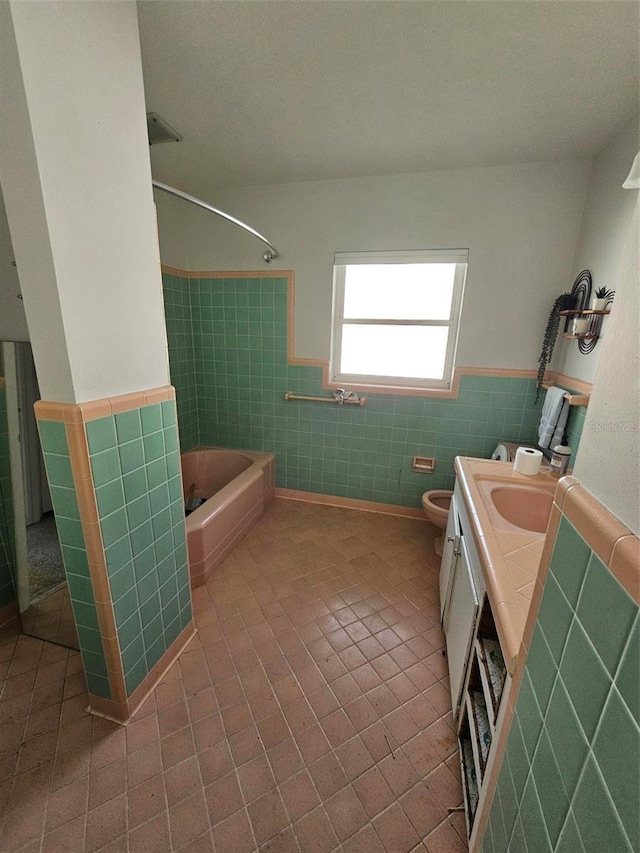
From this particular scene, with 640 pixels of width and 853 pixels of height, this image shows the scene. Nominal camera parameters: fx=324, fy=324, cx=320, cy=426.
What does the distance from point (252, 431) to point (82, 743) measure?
2.05 meters

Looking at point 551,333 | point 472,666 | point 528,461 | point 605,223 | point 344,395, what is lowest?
point 472,666

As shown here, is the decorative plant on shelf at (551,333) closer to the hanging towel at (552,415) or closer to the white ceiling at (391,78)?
the hanging towel at (552,415)

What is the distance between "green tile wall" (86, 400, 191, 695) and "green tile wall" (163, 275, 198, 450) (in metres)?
1.46

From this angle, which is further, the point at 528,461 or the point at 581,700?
the point at 528,461

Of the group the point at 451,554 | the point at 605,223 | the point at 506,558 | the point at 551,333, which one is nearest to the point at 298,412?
the point at 451,554

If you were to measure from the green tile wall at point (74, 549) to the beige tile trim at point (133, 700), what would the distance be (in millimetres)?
47

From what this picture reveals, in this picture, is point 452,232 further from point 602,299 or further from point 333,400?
point 333,400

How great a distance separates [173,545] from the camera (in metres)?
1.40

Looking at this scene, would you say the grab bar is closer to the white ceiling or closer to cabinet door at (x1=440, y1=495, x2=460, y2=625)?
cabinet door at (x1=440, y1=495, x2=460, y2=625)

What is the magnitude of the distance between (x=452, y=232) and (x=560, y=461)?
161cm

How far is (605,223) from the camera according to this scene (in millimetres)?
1720

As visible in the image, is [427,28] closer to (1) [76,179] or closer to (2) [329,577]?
(1) [76,179]

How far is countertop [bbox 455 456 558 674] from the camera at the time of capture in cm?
77

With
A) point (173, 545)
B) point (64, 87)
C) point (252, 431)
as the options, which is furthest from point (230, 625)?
point (64, 87)
